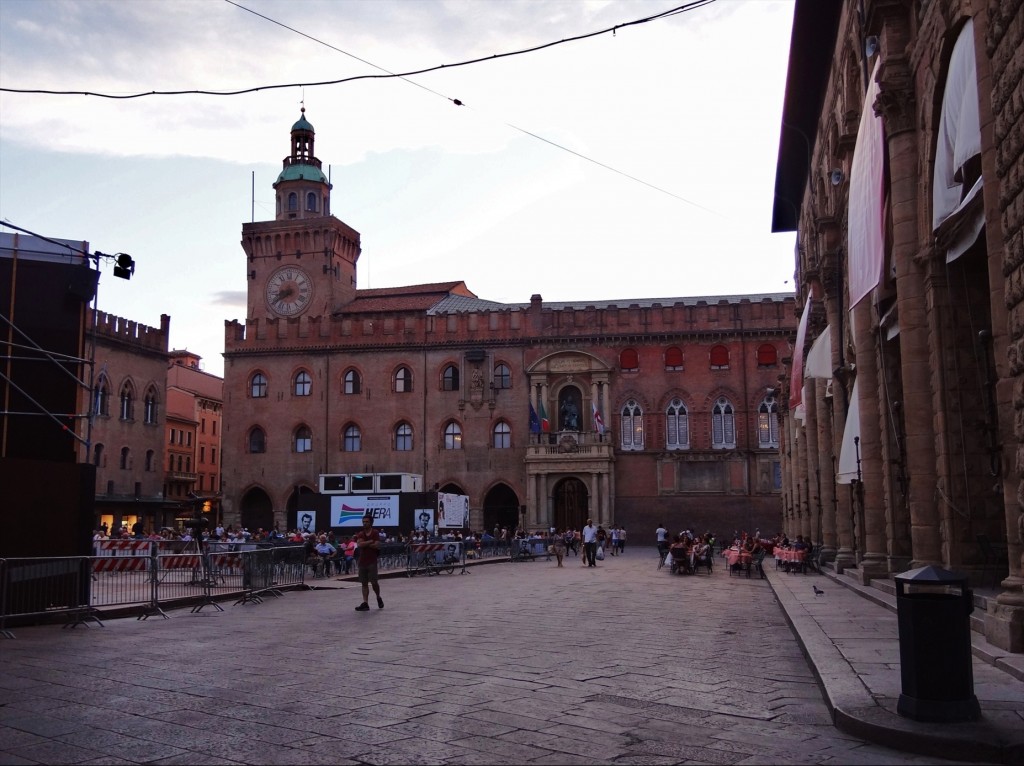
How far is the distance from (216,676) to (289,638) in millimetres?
2866

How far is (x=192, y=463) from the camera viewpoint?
68.3m


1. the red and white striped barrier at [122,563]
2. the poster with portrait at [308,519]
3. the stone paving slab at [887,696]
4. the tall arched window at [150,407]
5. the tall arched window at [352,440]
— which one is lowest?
the stone paving slab at [887,696]

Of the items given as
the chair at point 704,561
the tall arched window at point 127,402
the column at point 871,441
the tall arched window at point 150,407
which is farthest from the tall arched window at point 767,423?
the tall arched window at point 127,402

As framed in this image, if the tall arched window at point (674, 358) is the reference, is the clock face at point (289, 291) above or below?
above

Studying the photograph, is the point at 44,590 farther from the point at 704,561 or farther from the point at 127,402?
the point at 127,402

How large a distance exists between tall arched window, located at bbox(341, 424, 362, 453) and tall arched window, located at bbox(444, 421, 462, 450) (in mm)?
4830

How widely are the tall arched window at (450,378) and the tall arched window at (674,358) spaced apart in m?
11.3

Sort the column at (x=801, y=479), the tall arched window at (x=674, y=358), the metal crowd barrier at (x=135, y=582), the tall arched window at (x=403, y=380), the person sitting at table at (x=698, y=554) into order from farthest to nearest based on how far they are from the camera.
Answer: the tall arched window at (x=403, y=380) < the tall arched window at (x=674, y=358) < the column at (x=801, y=479) < the person sitting at table at (x=698, y=554) < the metal crowd barrier at (x=135, y=582)

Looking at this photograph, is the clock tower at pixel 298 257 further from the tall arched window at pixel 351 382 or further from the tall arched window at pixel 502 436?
the tall arched window at pixel 502 436

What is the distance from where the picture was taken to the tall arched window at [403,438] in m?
51.8

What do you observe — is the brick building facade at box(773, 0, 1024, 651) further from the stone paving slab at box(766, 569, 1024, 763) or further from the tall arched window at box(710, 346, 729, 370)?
the tall arched window at box(710, 346, 729, 370)

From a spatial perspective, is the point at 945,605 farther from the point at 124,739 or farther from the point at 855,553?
the point at 855,553

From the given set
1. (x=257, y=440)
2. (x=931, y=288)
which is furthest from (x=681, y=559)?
(x=257, y=440)

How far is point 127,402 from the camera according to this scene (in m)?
49.6
